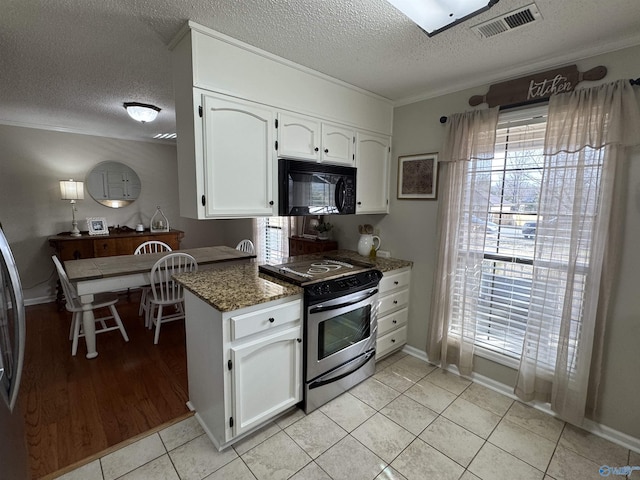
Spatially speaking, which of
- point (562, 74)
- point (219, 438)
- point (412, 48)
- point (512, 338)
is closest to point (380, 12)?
point (412, 48)

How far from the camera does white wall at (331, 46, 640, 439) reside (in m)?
1.75

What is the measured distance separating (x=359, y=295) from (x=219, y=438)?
1226mm

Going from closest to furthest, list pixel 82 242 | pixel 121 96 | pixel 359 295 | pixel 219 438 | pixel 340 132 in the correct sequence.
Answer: pixel 219 438 < pixel 359 295 < pixel 340 132 < pixel 121 96 < pixel 82 242

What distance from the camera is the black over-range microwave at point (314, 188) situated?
2.10 meters

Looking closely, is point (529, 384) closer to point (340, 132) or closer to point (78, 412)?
point (340, 132)

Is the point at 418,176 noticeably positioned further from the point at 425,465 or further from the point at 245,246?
the point at 245,246

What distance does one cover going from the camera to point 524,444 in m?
1.81

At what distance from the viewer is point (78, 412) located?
2.02 m

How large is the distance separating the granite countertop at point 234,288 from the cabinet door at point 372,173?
1073mm

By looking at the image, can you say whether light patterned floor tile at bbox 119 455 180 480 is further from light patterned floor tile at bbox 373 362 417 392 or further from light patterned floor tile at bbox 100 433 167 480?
light patterned floor tile at bbox 373 362 417 392

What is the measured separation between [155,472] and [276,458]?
0.63 m

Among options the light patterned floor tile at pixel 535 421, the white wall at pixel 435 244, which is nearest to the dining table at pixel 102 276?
the white wall at pixel 435 244

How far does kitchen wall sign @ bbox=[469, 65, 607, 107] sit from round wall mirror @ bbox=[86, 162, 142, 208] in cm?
472

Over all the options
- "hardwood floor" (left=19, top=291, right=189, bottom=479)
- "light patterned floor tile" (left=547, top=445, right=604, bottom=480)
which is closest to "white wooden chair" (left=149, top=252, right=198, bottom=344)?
"hardwood floor" (left=19, top=291, right=189, bottom=479)
